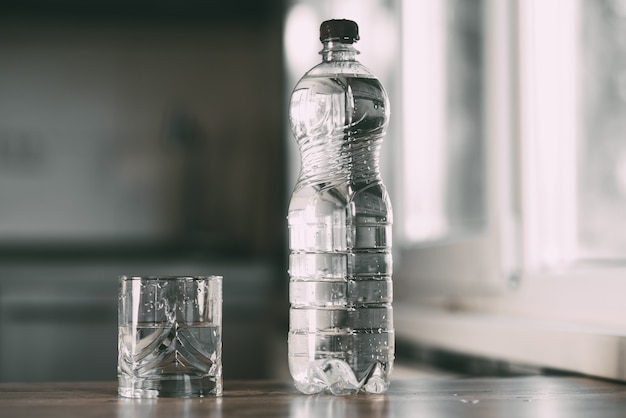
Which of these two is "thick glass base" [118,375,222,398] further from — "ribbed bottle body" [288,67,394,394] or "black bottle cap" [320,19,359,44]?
"black bottle cap" [320,19,359,44]

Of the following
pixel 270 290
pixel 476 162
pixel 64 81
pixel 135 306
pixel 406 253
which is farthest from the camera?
pixel 64 81


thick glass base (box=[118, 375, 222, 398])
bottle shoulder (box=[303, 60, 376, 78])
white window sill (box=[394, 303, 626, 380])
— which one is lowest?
thick glass base (box=[118, 375, 222, 398])

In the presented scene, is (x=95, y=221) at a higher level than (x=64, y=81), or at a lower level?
lower

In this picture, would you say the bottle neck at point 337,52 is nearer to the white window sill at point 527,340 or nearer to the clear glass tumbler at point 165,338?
the clear glass tumbler at point 165,338

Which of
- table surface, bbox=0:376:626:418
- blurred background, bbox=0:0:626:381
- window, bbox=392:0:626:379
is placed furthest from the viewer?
blurred background, bbox=0:0:626:381

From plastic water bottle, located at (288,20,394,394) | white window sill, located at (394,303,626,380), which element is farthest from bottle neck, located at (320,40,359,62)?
white window sill, located at (394,303,626,380)

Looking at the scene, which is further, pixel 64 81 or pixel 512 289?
pixel 64 81

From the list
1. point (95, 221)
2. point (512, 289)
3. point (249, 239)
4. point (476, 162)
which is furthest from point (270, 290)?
point (512, 289)

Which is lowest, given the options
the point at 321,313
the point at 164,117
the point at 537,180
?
the point at 321,313

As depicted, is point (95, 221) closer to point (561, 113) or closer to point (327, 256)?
point (561, 113)
